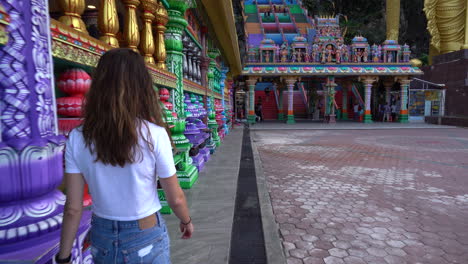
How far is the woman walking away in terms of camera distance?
0.95 metres

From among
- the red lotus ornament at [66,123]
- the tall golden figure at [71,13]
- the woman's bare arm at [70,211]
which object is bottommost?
the woman's bare arm at [70,211]

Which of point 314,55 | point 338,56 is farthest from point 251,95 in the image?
point 338,56

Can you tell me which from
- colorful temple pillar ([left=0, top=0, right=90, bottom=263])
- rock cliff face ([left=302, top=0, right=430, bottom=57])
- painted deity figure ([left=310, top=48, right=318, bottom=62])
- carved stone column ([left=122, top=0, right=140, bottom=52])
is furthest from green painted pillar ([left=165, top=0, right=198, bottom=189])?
rock cliff face ([left=302, top=0, right=430, bottom=57])

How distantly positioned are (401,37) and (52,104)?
35911 millimetres

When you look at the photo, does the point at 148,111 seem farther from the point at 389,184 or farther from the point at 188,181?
the point at 389,184

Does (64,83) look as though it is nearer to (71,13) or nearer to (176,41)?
(71,13)

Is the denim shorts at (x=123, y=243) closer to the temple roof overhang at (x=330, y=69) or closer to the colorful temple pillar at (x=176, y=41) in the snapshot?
the colorful temple pillar at (x=176, y=41)

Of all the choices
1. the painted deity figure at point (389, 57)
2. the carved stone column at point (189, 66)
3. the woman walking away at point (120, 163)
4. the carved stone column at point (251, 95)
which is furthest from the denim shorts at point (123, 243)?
the painted deity figure at point (389, 57)

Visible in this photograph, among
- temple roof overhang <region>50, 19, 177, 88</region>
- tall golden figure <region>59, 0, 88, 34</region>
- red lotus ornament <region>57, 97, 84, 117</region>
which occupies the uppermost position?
tall golden figure <region>59, 0, 88, 34</region>

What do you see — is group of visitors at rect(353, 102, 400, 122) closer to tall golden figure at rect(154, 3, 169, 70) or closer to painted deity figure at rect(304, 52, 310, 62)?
painted deity figure at rect(304, 52, 310, 62)

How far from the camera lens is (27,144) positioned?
1.08 m

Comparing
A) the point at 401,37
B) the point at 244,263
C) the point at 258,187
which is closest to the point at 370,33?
the point at 401,37

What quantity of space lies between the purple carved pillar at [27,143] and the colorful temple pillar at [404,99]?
19.8 m

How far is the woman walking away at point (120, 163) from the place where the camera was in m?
0.95
